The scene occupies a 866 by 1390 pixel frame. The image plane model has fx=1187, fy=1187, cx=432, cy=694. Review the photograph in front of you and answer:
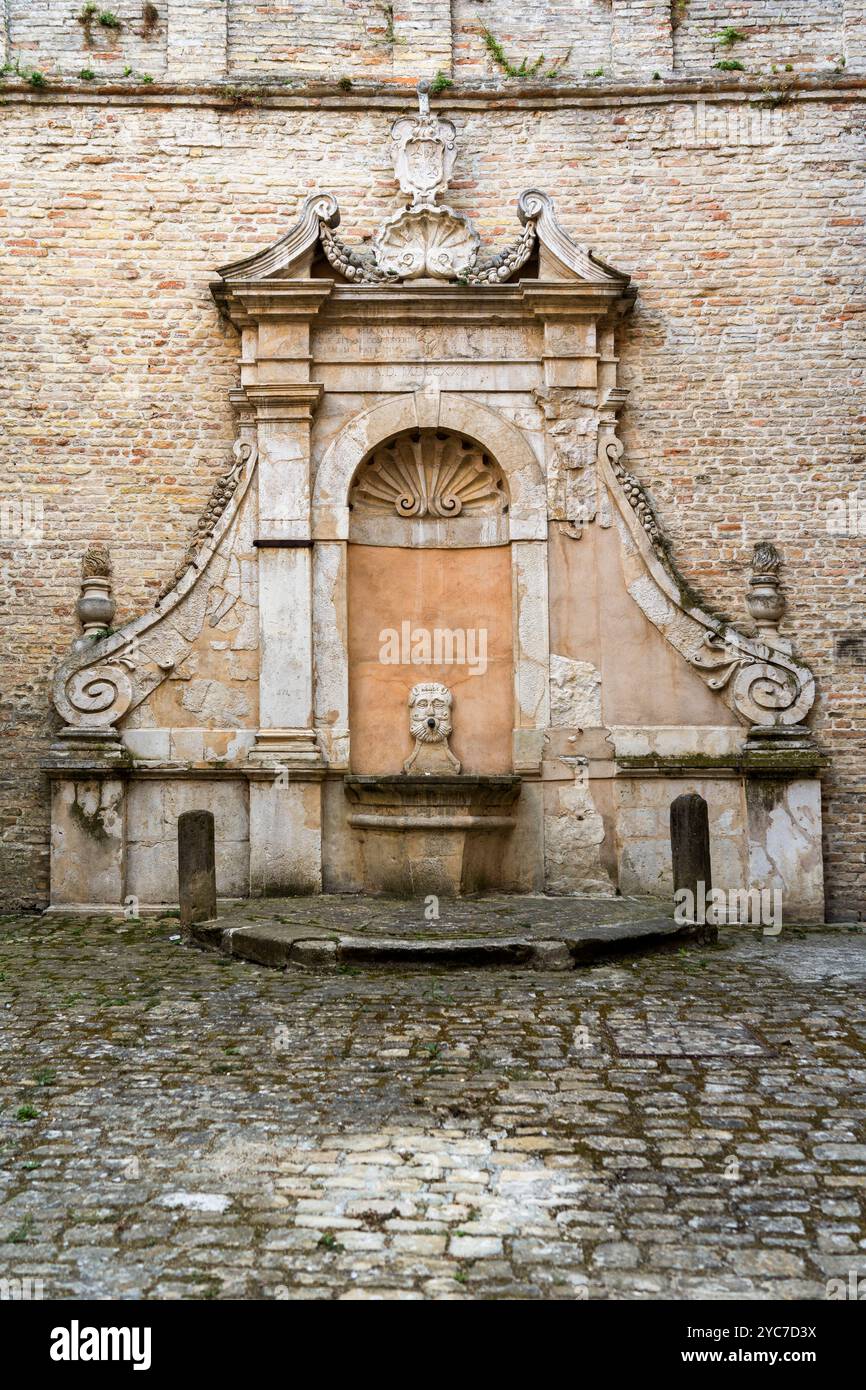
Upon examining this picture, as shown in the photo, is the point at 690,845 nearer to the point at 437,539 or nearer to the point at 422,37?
the point at 437,539

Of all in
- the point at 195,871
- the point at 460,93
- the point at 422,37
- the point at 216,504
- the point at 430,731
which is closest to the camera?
the point at 195,871

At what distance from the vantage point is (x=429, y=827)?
29.9 ft

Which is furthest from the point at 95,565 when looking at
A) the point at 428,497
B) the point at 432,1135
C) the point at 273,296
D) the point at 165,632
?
the point at 432,1135

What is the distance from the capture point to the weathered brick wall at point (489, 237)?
9.92 meters

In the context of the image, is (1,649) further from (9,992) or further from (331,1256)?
(331,1256)

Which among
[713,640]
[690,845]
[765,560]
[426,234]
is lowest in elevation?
[690,845]

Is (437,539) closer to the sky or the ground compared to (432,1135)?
closer to the sky

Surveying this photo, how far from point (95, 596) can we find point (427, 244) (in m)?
4.02

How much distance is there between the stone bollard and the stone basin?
4.58 ft

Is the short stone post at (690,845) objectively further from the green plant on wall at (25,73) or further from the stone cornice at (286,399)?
the green plant on wall at (25,73)

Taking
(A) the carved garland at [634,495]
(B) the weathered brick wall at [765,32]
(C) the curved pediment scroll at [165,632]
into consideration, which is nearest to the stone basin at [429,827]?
(C) the curved pediment scroll at [165,632]

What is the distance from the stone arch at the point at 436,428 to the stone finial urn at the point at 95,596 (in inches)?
70.6

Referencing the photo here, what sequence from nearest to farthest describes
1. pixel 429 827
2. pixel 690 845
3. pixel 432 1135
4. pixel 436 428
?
pixel 432 1135 → pixel 690 845 → pixel 429 827 → pixel 436 428

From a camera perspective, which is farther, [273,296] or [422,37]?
[422,37]
